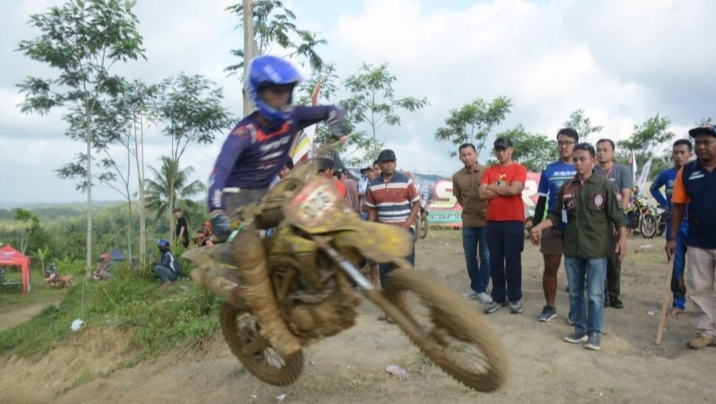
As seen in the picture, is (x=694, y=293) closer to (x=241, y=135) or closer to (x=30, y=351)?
(x=241, y=135)

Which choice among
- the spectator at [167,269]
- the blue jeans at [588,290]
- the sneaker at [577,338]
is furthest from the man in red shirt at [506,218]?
the spectator at [167,269]

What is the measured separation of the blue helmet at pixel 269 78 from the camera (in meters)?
3.81

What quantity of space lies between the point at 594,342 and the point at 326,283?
3670 millimetres

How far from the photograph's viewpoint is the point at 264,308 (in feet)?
11.4

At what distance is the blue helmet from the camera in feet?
12.5

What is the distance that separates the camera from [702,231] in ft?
18.8

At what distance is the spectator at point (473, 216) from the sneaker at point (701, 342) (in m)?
2.45

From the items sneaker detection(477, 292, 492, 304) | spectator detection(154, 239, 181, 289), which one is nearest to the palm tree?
spectator detection(154, 239, 181, 289)

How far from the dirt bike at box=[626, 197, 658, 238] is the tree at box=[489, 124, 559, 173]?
8.20 metres

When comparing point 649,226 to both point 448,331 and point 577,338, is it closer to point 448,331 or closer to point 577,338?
point 577,338

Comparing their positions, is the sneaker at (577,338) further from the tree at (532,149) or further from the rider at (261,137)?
the tree at (532,149)

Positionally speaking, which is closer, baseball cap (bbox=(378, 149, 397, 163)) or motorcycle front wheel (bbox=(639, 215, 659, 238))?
baseball cap (bbox=(378, 149, 397, 163))

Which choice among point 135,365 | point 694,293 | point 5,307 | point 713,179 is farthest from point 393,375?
point 5,307

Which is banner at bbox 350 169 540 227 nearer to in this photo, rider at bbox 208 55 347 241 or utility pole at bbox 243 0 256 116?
utility pole at bbox 243 0 256 116
